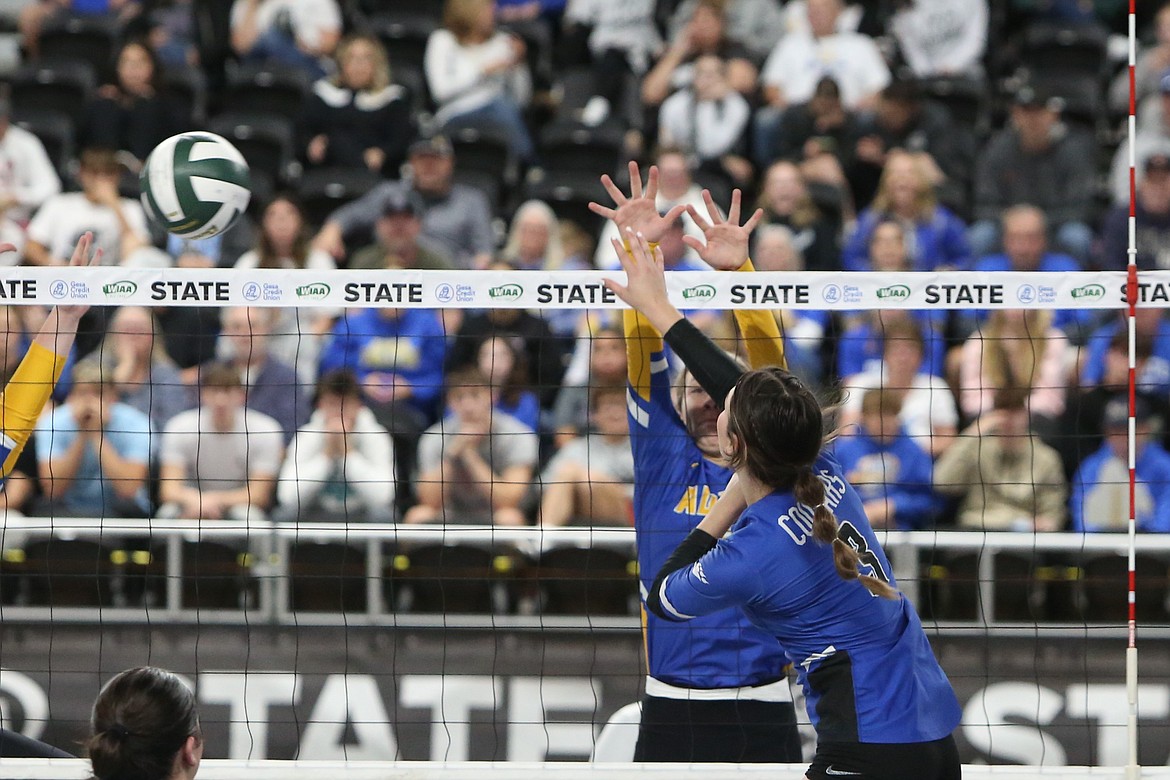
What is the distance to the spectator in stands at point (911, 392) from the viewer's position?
Answer: 8586mm

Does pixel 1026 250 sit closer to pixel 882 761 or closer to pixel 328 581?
pixel 328 581

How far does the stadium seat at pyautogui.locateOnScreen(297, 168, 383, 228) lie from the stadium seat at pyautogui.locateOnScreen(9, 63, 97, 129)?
83.9 inches

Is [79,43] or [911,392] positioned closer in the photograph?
[911,392]

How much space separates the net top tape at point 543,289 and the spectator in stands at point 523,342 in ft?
12.5

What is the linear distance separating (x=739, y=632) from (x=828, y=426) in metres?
1.13

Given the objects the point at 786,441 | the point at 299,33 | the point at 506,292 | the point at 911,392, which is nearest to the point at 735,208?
the point at 506,292

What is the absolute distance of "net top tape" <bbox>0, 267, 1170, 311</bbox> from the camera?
5195 millimetres

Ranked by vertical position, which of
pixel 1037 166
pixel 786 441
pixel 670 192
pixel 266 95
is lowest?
pixel 786 441

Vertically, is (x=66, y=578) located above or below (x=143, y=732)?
above

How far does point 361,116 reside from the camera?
11.5m

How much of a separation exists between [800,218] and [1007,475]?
2831 millimetres

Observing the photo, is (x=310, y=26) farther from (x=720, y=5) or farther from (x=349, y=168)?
(x=720, y=5)

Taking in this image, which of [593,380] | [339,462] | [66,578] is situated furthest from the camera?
[593,380]

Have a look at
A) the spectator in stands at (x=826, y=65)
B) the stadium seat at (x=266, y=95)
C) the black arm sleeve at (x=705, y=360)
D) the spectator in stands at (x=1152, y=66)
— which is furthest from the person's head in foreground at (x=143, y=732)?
the spectator in stands at (x=1152, y=66)
